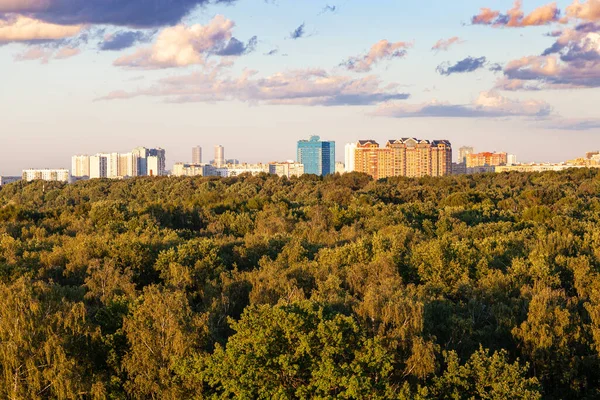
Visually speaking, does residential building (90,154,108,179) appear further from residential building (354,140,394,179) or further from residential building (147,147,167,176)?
residential building (354,140,394,179)

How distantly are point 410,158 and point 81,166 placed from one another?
95972mm

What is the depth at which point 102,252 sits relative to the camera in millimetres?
26609

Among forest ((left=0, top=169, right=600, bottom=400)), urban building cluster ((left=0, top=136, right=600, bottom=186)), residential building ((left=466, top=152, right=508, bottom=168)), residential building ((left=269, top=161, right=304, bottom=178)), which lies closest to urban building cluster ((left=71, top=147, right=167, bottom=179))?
urban building cluster ((left=0, top=136, right=600, bottom=186))

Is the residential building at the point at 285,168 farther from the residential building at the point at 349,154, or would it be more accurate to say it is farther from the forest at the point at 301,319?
the forest at the point at 301,319

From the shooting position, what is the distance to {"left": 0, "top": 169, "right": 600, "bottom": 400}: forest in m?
13.7

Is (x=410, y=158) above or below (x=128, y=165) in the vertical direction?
above

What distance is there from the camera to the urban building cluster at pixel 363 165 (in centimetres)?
13288

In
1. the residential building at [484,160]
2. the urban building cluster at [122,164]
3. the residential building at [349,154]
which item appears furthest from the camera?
the residential building at [484,160]

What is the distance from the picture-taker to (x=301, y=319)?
564 inches

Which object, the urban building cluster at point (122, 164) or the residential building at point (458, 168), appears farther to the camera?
the urban building cluster at point (122, 164)

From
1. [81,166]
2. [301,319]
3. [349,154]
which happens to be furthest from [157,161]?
[301,319]

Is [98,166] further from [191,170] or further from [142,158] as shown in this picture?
[191,170]

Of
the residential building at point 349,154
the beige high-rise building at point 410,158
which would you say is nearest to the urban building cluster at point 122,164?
the residential building at point 349,154

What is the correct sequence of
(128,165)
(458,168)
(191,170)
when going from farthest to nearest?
(191,170)
(128,165)
(458,168)
